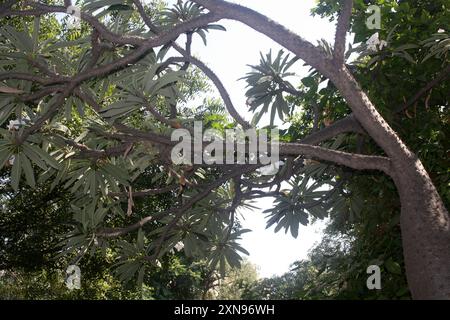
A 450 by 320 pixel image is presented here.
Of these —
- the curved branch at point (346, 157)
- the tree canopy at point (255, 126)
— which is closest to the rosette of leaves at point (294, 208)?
the tree canopy at point (255, 126)

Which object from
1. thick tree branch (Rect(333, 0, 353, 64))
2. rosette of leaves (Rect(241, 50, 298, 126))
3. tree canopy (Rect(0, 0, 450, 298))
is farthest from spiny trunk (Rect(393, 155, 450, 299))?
rosette of leaves (Rect(241, 50, 298, 126))

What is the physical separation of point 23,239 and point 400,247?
642 cm

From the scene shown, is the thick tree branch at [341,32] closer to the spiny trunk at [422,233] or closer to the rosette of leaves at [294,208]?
the spiny trunk at [422,233]

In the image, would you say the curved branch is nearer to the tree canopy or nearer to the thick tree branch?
the tree canopy

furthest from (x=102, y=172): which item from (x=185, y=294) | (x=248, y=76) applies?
(x=185, y=294)

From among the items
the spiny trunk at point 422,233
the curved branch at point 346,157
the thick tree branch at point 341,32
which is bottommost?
the spiny trunk at point 422,233

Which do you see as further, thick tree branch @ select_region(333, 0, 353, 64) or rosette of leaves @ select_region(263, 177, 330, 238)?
rosette of leaves @ select_region(263, 177, 330, 238)

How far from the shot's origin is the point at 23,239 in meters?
7.38

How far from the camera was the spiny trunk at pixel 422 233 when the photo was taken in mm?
2328

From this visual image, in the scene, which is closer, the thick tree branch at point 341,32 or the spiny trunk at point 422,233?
the spiny trunk at point 422,233

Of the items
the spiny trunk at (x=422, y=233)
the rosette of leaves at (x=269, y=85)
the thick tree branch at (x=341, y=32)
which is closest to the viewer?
the spiny trunk at (x=422, y=233)

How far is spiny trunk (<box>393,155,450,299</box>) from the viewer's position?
2.33 m
